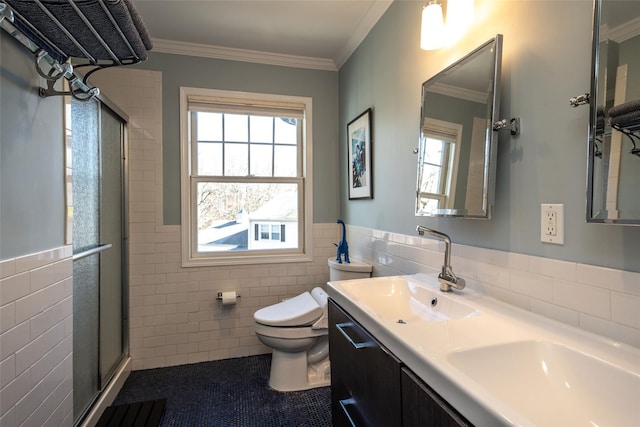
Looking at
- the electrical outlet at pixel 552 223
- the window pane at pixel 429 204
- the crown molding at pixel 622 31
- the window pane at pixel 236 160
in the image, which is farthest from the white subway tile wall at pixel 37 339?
the crown molding at pixel 622 31

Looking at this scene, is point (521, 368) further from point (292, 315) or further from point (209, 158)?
point (209, 158)

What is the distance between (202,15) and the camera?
205cm

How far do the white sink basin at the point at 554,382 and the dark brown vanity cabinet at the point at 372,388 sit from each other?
0.36 ft

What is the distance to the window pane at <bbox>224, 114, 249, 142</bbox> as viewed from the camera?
2578 millimetres

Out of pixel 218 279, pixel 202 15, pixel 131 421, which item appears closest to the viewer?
pixel 131 421

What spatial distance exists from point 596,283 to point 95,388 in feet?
7.74

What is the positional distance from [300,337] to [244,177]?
133cm

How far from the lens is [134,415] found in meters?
1.80

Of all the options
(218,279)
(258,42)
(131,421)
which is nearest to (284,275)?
(218,279)

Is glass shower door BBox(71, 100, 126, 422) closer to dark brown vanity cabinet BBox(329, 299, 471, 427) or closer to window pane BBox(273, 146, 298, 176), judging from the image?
window pane BBox(273, 146, 298, 176)

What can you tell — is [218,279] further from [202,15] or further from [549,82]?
[549,82]

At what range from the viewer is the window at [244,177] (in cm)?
248

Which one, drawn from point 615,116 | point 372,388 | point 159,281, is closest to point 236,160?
point 159,281

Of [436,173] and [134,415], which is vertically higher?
[436,173]
